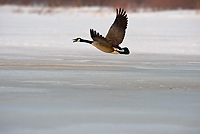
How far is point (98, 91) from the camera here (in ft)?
19.3

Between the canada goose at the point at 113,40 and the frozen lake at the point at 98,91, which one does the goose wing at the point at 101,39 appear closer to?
the canada goose at the point at 113,40

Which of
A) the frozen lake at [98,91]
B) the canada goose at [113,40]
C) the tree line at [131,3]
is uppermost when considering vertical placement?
the canada goose at [113,40]

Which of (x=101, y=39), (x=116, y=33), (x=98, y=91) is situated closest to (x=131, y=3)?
(x=116, y=33)

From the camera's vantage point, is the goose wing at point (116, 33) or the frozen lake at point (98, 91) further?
the goose wing at point (116, 33)

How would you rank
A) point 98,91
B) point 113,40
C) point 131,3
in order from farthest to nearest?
point 131,3
point 113,40
point 98,91

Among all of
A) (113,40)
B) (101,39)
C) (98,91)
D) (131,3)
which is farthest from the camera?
(131,3)

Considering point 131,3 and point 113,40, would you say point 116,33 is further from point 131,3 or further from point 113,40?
point 131,3

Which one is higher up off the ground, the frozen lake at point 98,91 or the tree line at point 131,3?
the frozen lake at point 98,91

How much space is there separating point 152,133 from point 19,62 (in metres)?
4.98

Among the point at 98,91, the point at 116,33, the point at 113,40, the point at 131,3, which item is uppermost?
the point at 116,33

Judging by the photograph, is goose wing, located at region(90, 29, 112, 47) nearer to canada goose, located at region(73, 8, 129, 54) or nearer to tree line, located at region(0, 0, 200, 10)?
canada goose, located at region(73, 8, 129, 54)

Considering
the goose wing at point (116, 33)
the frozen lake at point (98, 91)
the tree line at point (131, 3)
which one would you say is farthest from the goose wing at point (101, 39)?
the tree line at point (131, 3)

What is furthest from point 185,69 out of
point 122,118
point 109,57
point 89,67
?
point 122,118

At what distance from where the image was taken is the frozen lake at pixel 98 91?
4.28 m
